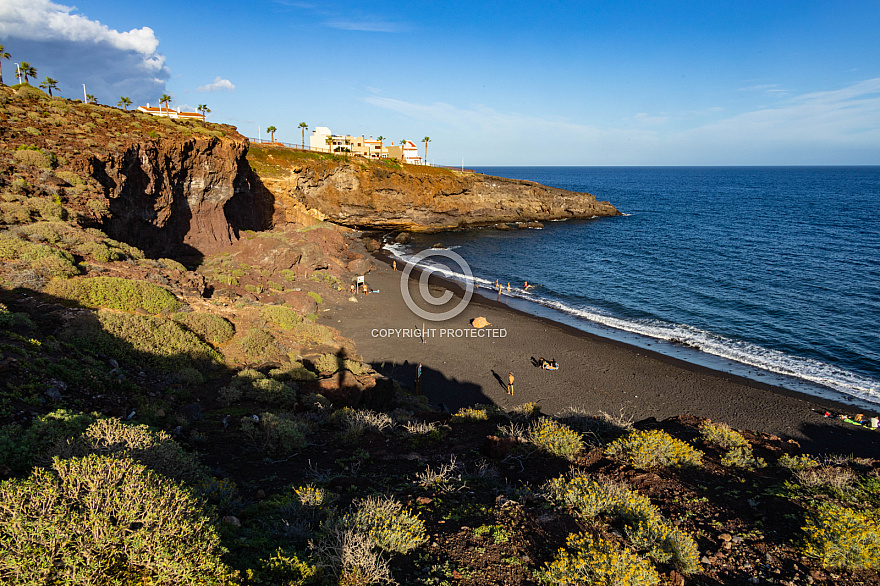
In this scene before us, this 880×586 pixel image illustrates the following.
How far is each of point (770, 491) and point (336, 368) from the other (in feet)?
38.9

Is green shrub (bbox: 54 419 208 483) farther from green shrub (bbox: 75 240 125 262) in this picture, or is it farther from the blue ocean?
the blue ocean

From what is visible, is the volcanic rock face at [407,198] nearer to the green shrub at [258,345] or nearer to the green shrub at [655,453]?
the green shrub at [258,345]

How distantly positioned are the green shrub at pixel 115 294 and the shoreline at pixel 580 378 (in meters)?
8.89

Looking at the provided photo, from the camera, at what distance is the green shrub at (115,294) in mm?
12000

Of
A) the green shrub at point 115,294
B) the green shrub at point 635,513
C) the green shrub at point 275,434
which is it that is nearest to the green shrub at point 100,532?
the green shrub at point 275,434

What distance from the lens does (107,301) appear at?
1251 cm

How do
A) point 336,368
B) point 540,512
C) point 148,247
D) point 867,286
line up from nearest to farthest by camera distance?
point 540,512 → point 336,368 → point 148,247 → point 867,286

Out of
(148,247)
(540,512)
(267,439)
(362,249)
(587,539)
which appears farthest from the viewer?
(362,249)

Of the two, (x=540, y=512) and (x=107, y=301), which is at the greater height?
(x=107, y=301)

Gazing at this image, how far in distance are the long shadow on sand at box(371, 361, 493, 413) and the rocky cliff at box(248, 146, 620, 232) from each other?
27.4 meters

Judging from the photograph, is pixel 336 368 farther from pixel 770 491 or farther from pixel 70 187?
pixel 70 187

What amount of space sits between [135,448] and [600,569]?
19.0ft

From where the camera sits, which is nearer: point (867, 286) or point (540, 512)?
point (540, 512)

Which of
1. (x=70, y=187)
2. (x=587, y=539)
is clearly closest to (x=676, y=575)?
(x=587, y=539)
